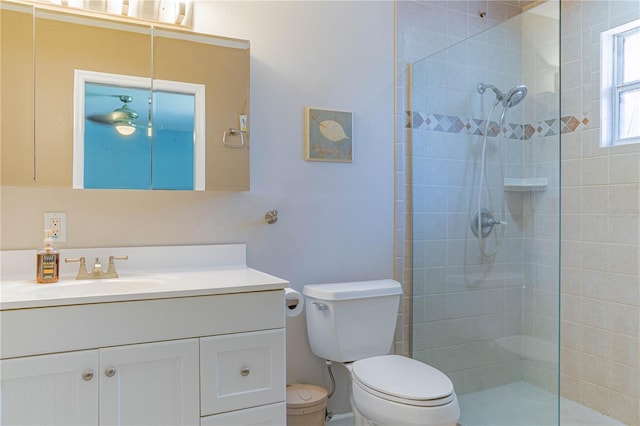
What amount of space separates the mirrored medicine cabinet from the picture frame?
323 mm

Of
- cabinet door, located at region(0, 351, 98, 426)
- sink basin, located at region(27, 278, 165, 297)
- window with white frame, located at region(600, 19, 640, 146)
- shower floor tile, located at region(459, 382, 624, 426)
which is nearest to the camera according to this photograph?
cabinet door, located at region(0, 351, 98, 426)

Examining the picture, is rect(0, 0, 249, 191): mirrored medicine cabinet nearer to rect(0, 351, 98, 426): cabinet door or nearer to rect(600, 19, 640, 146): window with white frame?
rect(0, 351, 98, 426): cabinet door

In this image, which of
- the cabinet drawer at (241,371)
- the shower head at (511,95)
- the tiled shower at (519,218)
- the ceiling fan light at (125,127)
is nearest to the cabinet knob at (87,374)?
the cabinet drawer at (241,371)

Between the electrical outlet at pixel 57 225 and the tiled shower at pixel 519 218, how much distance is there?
1534mm

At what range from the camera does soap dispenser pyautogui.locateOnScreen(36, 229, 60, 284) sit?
Result: 1.49m

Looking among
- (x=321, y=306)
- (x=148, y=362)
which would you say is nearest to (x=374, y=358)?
(x=321, y=306)

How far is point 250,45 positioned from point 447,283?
148cm

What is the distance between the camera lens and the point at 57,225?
1653 millimetres

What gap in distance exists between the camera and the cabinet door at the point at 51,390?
1.16m

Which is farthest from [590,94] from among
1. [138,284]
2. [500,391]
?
[138,284]

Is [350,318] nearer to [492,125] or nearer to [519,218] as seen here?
[519,218]

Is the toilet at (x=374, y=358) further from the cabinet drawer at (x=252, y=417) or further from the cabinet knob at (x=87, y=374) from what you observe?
the cabinet knob at (x=87, y=374)

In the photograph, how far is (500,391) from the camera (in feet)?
6.47

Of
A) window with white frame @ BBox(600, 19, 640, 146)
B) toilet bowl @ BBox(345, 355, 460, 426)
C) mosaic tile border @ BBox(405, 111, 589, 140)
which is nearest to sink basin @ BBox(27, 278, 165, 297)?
toilet bowl @ BBox(345, 355, 460, 426)
